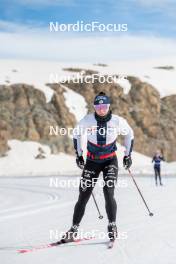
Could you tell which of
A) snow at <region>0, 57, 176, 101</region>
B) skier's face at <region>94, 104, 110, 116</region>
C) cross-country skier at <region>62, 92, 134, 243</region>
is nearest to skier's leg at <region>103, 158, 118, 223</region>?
cross-country skier at <region>62, 92, 134, 243</region>

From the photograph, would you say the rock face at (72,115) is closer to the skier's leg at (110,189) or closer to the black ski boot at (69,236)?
→ the black ski boot at (69,236)

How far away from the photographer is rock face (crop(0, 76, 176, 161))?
62375mm

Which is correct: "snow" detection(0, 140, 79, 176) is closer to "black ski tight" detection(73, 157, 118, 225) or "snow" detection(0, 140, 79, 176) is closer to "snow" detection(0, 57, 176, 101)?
"snow" detection(0, 57, 176, 101)

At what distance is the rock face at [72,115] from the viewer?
6238 cm

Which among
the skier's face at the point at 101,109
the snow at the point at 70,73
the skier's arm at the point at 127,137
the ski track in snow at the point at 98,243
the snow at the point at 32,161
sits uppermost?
the snow at the point at 70,73

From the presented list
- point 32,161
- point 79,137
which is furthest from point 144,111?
point 79,137

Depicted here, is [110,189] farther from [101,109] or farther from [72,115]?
[72,115]

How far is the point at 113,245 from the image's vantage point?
6.76 metres

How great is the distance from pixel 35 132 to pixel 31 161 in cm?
543

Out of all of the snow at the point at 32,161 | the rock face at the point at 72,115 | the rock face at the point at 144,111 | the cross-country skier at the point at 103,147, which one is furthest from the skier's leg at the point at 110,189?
the rock face at the point at 144,111

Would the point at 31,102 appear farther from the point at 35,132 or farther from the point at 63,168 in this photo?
the point at 63,168

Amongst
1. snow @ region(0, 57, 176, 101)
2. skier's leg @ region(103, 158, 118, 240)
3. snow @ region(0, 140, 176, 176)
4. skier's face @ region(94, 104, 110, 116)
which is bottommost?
snow @ region(0, 140, 176, 176)

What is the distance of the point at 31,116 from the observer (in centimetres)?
6406

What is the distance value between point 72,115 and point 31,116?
5.31 metres
